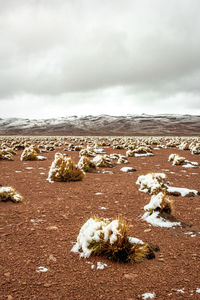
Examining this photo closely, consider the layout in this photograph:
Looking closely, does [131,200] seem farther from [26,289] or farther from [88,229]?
[26,289]

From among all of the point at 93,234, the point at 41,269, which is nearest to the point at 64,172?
the point at 93,234

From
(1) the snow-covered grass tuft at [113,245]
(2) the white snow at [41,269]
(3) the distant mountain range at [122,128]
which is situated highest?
(3) the distant mountain range at [122,128]

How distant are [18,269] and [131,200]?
405 centimetres

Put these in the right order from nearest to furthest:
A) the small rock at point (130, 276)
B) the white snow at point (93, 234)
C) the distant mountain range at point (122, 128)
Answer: the small rock at point (130, 276)
the white snow at point (93, 234)
the distant mountain range at point (122, 128)

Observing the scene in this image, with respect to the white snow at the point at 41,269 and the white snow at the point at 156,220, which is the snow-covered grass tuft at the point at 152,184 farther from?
the white snow at the point at 41,269

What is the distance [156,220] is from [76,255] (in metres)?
2.15

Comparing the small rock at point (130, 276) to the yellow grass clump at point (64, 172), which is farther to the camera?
the yellow grass clump at point (64, 172)

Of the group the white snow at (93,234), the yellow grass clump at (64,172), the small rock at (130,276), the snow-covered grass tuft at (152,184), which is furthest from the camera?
the yellow grass clump at (64,172)

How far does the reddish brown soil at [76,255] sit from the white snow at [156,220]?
156 millimetres

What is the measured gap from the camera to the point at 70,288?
2.85 m

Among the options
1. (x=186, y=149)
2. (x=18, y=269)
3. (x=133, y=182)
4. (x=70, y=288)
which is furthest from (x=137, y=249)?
(x=186, y=149)

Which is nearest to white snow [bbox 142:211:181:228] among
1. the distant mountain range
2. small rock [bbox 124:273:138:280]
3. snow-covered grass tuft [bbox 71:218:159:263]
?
snow-covered grass tuft [bbox 71:218:159:263]

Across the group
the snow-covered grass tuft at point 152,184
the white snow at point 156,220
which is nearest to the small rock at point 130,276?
the white snow at point 156,220

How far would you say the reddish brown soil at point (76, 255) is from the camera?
112 inches
